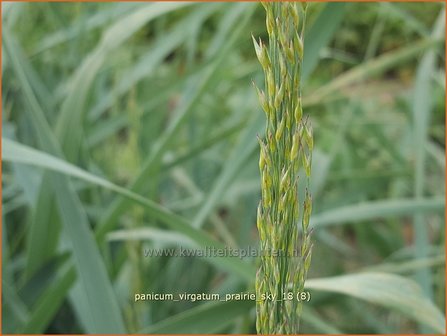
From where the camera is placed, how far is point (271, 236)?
253 mm

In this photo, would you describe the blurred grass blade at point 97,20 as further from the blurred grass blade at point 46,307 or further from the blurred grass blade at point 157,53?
the blurred grass blade at point 46,307

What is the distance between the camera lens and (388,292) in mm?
568

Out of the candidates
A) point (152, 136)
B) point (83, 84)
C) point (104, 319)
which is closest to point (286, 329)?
point (104, 319)

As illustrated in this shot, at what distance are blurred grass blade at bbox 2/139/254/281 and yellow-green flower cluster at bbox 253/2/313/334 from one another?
291mm

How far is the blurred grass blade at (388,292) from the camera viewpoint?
22.0 inches

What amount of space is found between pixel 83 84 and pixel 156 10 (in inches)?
4.4

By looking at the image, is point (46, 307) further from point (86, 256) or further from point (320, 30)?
point (320, 30)

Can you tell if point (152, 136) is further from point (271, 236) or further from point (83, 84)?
point (271, 236)

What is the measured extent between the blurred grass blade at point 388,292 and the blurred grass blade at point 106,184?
0.28ft

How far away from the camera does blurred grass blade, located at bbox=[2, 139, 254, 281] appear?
1.77 feet

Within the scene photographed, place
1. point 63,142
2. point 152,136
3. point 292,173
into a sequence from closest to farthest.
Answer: point 292,173
point 63,142
point 152,136

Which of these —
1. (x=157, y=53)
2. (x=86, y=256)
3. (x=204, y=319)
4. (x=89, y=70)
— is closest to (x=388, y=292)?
(x=204, y=319)

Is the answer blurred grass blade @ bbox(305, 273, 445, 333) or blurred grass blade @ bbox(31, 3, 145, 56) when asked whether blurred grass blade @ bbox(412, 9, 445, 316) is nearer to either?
blurred grass blade @ bbox(305, 273, 445, 333)

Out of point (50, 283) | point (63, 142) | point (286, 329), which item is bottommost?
point (286, 329)
